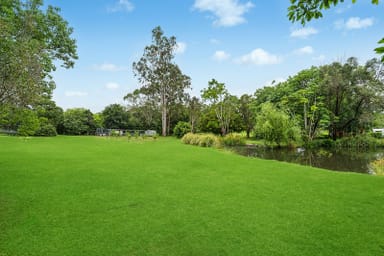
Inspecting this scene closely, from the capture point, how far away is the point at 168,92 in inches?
1084

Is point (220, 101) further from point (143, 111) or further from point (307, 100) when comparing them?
point (143, 111)

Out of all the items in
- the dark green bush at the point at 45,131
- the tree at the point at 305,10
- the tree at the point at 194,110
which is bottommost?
the dark green bush at the point at 45,131

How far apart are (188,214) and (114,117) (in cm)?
2913

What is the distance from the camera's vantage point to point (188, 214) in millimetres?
3479

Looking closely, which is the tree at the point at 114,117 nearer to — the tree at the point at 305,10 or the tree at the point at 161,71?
the tree at the point at 161,71

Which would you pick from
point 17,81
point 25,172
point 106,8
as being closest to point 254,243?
point 17,81

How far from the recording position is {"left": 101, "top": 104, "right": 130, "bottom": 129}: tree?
30359mm

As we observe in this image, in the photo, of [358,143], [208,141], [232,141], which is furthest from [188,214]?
[358,143]

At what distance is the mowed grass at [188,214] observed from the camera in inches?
102

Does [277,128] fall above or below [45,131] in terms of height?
above

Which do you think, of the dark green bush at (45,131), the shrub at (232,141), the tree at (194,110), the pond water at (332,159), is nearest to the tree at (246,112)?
the tree at (194,110)

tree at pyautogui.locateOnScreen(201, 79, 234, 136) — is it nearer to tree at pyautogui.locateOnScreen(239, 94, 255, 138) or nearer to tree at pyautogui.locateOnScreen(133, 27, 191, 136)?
tree at pyautogui.locateOnScreen(239, 94, 255, 138)

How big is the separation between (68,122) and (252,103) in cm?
2180

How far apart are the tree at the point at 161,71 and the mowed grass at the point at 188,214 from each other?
71.8ft
